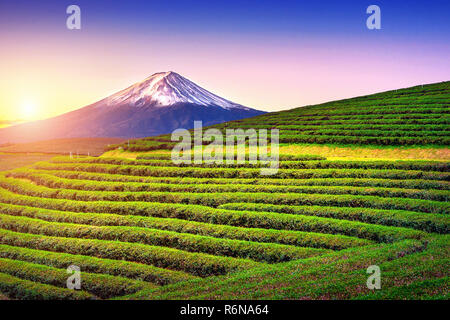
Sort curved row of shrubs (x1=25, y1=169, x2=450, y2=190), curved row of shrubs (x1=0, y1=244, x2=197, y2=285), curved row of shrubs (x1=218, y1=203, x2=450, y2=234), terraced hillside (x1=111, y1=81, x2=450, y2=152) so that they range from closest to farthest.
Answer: curved row of shrubs (x1=0, y1=244, x2=197, y2=285) < curved row of shrubs (x1=218, y1=203, x2=450, y2=234) < curved row of shrubs (x1=25, y1=169, x2=450, y2=190) < terraced hillside (x1=111, y1=81, x2=450, y2=152)

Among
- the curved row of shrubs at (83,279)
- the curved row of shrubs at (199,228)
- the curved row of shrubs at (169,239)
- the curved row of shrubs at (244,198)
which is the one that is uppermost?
the curved row of shrubs at (244,198)

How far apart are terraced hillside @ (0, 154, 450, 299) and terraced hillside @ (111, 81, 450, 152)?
7.64 metres

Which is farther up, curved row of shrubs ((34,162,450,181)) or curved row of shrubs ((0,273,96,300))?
curved row of shrubs ((34,162,450,181))

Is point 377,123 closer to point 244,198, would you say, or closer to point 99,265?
point 244,198

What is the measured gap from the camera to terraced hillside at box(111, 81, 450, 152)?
3425 centimetres

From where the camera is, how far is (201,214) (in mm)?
22844

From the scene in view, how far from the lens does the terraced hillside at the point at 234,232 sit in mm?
14031

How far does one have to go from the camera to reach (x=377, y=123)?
39562mm

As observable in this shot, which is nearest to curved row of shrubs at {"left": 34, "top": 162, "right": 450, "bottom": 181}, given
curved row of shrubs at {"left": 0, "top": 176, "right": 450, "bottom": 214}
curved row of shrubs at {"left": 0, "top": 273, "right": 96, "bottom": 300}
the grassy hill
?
the grassy hill

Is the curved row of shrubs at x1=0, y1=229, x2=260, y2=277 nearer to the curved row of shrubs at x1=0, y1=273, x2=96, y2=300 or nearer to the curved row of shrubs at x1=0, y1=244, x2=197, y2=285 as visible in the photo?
the curved row of shrubs at x1=0, y1=244, x2=197, y2=285

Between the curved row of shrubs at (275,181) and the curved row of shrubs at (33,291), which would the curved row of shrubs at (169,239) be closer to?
the curved row of shrubs at (33,291)

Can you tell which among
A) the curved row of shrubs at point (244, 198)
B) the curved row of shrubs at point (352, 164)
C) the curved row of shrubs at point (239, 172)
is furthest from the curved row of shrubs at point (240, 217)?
the curved row of shrubs at point (352, 164)

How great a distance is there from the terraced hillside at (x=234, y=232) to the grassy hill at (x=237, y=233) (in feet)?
0.21

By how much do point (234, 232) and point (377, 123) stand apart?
83.7ft
